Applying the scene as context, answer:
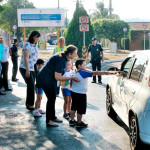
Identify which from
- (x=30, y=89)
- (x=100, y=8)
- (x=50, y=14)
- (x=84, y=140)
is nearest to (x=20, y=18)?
(x=50, y=14)

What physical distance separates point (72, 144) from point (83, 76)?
1312mm

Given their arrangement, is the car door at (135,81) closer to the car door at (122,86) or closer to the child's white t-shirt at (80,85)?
the car door at (122,86)

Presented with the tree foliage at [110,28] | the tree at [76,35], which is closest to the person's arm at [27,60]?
the tree at [76,35]

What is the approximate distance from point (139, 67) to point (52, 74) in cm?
171

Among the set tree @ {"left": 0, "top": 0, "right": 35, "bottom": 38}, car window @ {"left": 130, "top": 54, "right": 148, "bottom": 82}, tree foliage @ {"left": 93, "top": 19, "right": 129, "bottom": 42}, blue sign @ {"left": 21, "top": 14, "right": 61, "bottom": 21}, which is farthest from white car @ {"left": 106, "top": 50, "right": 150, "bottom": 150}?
tree @ {"left": 0, "top": 0, "right": 35, "bottom": 38}

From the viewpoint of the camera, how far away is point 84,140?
239 inches

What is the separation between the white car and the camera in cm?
491

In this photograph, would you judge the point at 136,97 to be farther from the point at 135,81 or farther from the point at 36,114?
the point at 36,114

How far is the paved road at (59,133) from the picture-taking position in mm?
5781

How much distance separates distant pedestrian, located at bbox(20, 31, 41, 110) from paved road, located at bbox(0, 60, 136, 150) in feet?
1.97

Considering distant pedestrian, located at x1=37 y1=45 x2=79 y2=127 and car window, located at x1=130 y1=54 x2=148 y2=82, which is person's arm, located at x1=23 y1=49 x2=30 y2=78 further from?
car window, located at x1=130 y1=54 x2=148 y2=82

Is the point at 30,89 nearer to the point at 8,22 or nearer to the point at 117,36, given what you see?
the point at 117,36

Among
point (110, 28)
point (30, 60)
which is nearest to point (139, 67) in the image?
point (30, 60)

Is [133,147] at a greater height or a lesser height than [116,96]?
lesser
